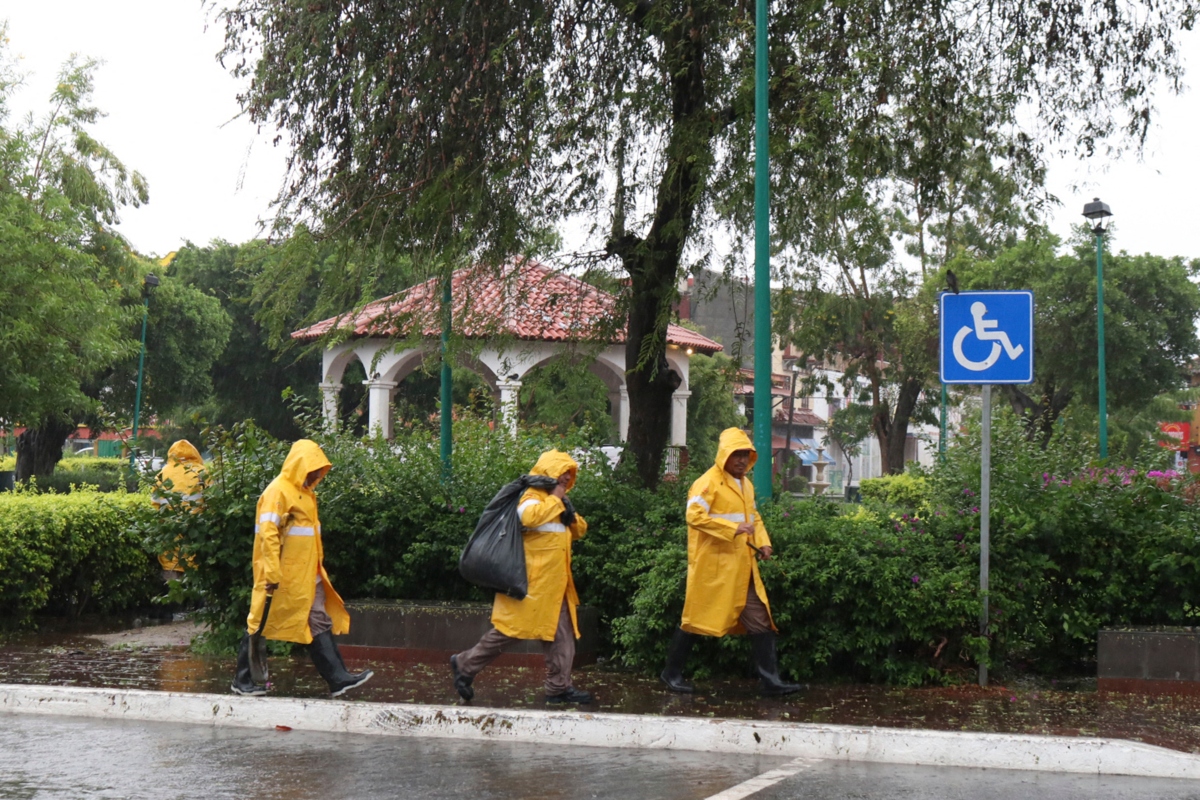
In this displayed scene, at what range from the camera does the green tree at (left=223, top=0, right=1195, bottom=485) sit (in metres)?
10.5

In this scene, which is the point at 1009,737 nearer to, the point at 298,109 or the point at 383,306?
the point at 383,306

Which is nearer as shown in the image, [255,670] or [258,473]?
[255,670]

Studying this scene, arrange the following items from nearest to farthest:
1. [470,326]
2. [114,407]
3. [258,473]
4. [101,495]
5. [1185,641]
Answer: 1. [1185,641]
2. [258,473]
3. [470,326]
4. [101,495]
5. [114,407]

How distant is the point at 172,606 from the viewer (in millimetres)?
13695

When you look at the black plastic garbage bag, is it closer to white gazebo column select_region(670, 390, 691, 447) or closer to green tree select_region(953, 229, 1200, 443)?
white gazebo column select_region(670, 390, 691, 447)

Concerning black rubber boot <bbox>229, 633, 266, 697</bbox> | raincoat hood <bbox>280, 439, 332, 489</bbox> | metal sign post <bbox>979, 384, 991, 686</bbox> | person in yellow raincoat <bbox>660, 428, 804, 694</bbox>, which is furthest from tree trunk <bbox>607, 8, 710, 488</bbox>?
black rubber boot <bbox>229, 633, 266, 697</bbox>

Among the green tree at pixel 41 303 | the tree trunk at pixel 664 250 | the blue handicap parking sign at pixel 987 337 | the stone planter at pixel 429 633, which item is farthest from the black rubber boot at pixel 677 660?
the green tree at pixel 41 303

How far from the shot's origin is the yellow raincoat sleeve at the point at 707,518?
778cm

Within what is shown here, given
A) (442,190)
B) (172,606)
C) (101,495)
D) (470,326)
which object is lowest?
(172,606)

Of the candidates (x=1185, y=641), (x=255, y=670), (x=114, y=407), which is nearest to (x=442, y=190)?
(x=255, y=670)

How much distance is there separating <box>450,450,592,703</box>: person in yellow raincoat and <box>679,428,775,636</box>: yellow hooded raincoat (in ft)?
2.46

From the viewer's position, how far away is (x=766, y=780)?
5898 millimetres

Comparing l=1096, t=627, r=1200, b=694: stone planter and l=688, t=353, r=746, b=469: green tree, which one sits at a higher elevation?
l=688, t=353, r=746, b=469: green tree

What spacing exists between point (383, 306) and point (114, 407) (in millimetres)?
33500
